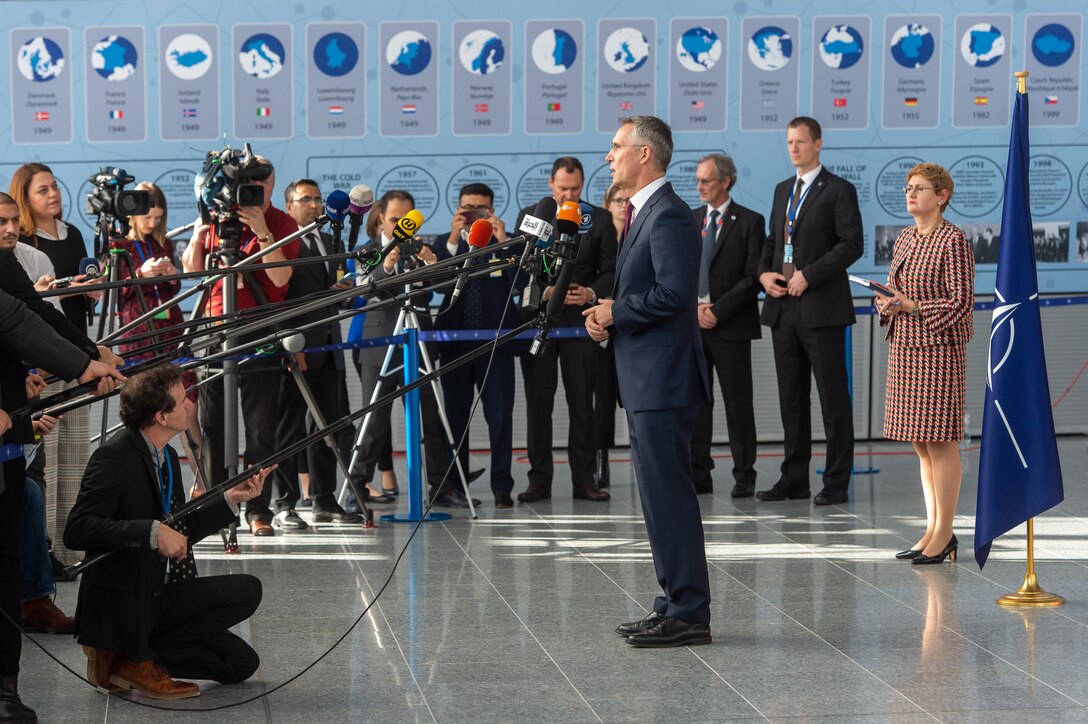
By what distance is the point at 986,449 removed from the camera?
17.2ft

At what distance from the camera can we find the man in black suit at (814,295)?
741cm

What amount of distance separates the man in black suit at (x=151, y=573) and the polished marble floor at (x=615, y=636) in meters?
0.11

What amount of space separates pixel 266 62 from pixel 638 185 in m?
5.20

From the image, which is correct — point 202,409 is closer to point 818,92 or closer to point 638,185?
point 638,185

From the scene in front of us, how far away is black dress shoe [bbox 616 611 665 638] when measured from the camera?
4660 millimetres

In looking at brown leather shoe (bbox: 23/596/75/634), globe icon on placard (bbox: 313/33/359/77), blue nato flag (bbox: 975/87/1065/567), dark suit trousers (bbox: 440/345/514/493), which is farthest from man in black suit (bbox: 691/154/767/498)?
brown leather shoe (bbox: 23/596/75/634)

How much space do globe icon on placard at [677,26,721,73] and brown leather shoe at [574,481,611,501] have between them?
324cm

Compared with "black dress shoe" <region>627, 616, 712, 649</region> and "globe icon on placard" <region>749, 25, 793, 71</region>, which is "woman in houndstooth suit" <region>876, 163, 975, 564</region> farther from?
"globe icon on placard" <region>749, 25, 793, 71</region>

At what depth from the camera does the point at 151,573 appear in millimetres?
4016

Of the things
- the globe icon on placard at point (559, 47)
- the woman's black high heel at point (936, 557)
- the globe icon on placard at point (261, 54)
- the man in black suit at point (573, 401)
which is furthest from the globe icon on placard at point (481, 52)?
the woman's black high heel at point (936, 557)

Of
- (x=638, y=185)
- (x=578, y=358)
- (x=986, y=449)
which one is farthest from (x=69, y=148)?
(x=986, y=449)

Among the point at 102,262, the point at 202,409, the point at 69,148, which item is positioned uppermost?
the point at 69,148

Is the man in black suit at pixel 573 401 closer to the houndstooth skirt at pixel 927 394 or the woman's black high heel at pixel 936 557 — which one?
the houndstooth skirt at pixel 927 394

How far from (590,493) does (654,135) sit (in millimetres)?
3277
